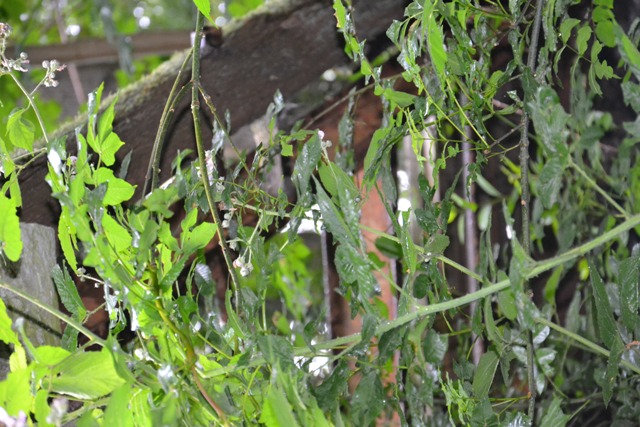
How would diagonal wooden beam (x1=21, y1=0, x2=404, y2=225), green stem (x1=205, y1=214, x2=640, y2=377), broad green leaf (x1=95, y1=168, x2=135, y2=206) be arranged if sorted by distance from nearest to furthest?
green stem (x1=205, y1=214, x2=640, y2=377), broad green leaf (x1=95, y1=168, x2=135, y2=206), diagonal wooden beam (x1=21, y1=0, x2=404, y2=225)

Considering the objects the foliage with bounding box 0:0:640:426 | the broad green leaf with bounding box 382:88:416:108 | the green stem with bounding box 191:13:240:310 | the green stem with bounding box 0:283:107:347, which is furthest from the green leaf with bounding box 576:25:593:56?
the green stem with bounding box 0:283:107:347

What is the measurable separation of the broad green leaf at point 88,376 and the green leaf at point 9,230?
8cm

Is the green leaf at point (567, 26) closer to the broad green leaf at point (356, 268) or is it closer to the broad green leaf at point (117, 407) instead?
the broad green leaf at point (356, 268)

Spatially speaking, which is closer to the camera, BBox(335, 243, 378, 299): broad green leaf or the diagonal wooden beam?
BBox(335, 243, 378, 299): broad green leaf

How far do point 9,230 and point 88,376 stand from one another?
0.32ft

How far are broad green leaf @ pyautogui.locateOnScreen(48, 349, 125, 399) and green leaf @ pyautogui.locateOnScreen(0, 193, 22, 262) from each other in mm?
75

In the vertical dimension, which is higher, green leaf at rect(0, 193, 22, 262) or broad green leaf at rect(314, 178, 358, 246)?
green leaf at rect(0, 193, 22, 262)

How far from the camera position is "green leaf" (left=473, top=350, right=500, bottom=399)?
511 mm

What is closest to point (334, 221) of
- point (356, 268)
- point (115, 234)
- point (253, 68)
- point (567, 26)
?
point (356, 268)

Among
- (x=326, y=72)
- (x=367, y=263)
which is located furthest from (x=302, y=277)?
(x=367, y=263)

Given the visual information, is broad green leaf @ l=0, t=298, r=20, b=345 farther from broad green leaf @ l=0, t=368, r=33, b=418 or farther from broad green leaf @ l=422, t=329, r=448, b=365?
broad green leaf @ l=422, t=329, r=448, b=365

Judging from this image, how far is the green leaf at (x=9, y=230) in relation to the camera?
440 millimetres

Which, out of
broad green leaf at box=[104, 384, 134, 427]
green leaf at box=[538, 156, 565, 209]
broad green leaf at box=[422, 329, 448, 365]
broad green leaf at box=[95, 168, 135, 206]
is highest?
broad green leaf at box=[95, 168, 135, 206]

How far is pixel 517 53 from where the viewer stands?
1.79ft
